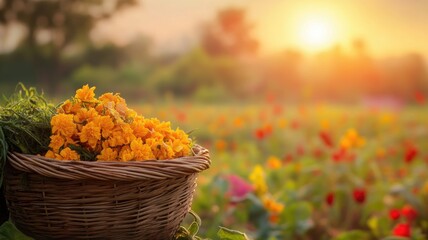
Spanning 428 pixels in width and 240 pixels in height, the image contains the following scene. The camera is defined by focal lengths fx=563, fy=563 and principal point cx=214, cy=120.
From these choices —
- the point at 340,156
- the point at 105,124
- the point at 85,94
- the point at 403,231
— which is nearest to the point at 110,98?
the point at 85,94

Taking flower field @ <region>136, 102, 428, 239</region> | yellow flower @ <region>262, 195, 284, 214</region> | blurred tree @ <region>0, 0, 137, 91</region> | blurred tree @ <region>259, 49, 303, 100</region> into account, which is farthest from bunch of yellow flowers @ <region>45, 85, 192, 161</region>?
blurred tree @ <region>259, 49, 303, 100</region>

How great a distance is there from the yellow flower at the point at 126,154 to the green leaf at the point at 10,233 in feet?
1.23

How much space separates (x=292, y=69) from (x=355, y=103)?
1817mm

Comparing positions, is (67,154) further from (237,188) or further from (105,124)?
(237,188)

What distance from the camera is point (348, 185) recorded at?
466 cm

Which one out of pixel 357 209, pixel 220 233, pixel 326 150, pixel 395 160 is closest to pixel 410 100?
pixel 395 160

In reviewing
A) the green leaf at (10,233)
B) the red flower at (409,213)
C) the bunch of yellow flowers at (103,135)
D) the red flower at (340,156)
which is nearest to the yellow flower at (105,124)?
the bunch of yellow flowers at (103,135)

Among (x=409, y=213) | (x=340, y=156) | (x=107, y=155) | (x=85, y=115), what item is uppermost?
(x=85, y=115)

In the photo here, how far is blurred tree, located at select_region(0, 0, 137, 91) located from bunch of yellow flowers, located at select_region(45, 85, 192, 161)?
802 centimetres

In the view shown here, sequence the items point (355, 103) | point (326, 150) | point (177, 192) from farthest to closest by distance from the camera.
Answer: point (355, 103) < point (326, 150) < point (177, 192)

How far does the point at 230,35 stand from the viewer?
1520 cm

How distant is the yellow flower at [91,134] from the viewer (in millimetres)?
1679

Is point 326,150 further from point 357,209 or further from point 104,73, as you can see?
point 104,73

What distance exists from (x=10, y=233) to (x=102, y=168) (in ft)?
1.34
